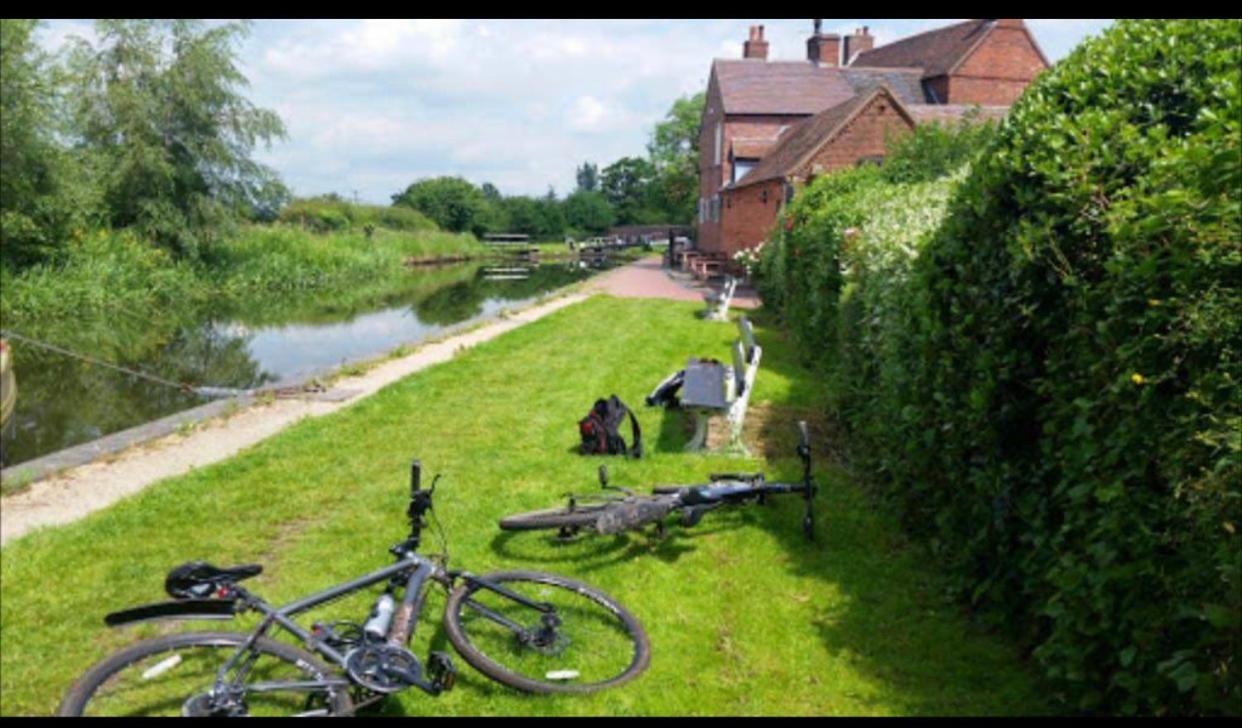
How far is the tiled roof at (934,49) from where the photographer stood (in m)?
40.6

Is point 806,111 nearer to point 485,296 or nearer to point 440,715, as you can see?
point 485,296

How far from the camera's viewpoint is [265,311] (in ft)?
82.8

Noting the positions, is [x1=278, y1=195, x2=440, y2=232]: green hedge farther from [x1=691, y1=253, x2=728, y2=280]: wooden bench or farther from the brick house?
[x1=691, y1=253, x2=728, y2=280]: wooden bench

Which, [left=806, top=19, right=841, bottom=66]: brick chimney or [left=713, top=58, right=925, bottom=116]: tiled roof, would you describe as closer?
[left=713, top=58, right=925, bottom=116]: tiled roof

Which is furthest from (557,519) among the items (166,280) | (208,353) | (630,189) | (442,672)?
(630,189)

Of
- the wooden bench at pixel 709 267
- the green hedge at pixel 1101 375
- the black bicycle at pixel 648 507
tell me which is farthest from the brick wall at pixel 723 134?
the green hedge at pixel 1101 375

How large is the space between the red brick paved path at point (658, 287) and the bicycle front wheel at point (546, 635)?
17253mm

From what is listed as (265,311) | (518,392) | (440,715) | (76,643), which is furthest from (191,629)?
(265,311)

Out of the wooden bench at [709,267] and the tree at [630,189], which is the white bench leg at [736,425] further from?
the tree at [630,189]

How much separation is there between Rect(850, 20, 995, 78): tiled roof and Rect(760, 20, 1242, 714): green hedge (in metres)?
40.5

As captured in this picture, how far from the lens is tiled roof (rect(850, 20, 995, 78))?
40.6m

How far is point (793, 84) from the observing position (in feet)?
130

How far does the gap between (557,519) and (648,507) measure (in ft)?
1.96

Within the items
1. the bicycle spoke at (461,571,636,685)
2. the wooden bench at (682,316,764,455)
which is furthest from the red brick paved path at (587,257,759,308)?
the bicycle spoke at (461,571,636,685)
